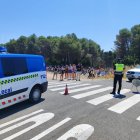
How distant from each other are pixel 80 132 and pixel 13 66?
4.09 m

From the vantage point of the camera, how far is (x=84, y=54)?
8731cm

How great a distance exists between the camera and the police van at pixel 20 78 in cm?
923

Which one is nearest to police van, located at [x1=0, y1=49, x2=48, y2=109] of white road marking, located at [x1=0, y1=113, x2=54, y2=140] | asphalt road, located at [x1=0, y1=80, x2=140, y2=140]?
asphalt road, located at [x1=0, y1=80, x2=140, y2=140]

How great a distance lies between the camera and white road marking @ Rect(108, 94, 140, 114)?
935 cm

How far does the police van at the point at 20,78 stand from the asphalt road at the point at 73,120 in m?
0.43

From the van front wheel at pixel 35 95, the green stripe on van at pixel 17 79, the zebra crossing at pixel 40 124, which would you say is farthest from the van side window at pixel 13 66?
the zebra crossing at pixel 40 124

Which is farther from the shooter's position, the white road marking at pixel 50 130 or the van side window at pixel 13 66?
the van side window at pixel 13 66

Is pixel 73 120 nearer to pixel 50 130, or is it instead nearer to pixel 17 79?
pixel 50 130

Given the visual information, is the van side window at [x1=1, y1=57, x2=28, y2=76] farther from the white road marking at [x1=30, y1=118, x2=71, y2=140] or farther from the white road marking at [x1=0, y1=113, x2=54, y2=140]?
the white road marking at [x1=30, y1=118, x2=71, y2=140]

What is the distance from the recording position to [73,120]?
7.89 metres

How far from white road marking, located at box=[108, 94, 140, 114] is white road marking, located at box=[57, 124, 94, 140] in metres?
2.18

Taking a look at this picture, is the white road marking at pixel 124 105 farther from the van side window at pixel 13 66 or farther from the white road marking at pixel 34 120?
the van side window at pixel 13 66

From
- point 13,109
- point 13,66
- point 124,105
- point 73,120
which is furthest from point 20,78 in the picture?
point 124,105

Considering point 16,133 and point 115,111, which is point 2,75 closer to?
point 16,133
